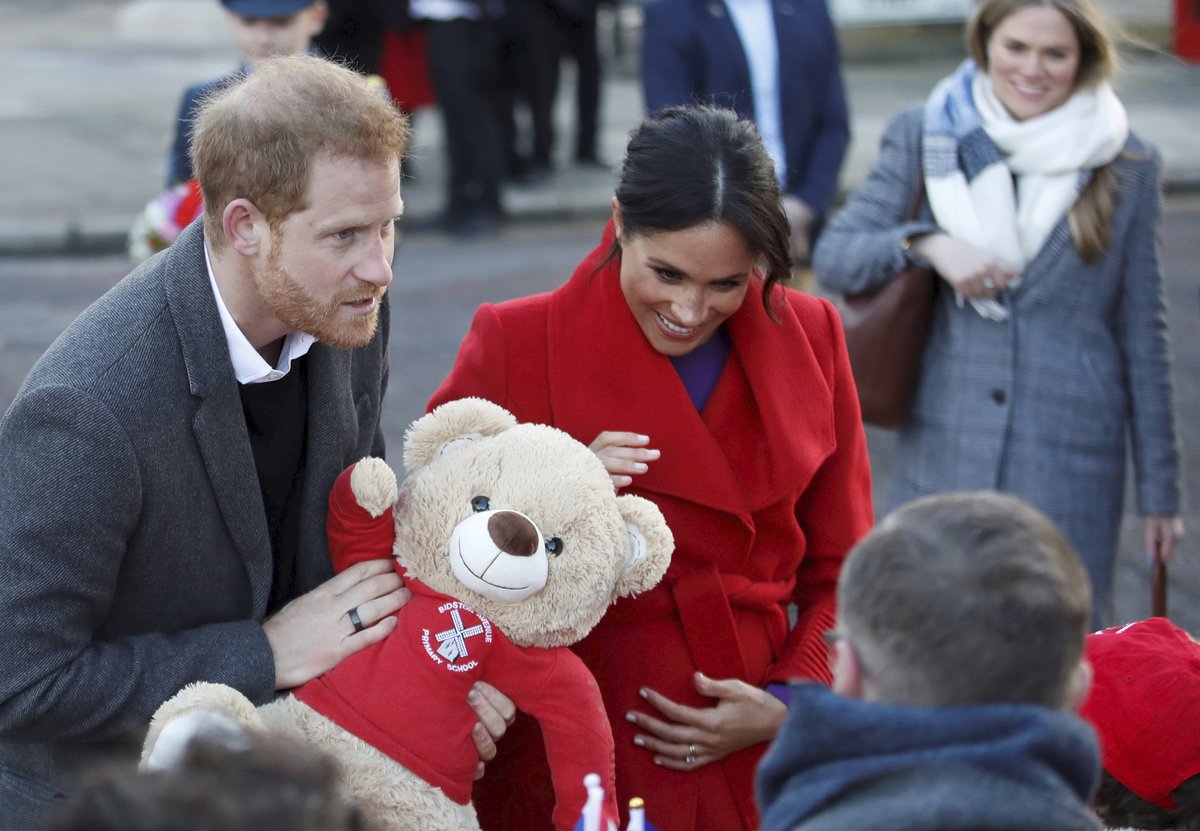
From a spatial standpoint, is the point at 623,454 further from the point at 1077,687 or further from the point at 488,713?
the point at 1077,687

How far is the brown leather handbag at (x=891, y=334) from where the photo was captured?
4227 millimetres

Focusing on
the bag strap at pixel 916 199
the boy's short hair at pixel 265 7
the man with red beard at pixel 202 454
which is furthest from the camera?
the boy's short hair at pixel 265 7

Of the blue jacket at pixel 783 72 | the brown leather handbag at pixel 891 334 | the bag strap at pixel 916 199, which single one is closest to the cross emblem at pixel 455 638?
the brown leather handbag at pixel 891 334

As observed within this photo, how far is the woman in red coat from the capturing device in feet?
9.38

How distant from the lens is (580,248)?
10.5 m

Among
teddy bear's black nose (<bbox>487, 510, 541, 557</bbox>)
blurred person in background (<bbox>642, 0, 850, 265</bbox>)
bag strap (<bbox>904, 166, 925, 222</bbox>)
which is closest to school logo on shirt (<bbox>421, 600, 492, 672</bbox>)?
teddy bear's black nose (<bbox>487, 510, 541, 557</bbox>)

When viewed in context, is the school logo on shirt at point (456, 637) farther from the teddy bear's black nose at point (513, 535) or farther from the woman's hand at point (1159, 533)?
the woman's hand at point (1159, 533)

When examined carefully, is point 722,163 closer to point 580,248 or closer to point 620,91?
point 580,248

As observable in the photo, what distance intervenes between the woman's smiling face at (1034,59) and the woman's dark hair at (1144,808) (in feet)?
7.15

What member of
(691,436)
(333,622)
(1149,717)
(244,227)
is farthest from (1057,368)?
(244,227)

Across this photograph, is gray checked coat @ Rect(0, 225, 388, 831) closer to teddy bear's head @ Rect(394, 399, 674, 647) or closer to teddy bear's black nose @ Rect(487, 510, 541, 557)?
teddy bear's head @ Rect(394, 399, 674, 647)

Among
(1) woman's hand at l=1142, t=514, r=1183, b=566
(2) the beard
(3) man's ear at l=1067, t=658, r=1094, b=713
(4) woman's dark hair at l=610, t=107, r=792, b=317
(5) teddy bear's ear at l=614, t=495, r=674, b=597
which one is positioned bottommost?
(1) woman's hand at l=1142, t=514, r=1183, b=566

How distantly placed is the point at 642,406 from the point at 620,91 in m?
12.9

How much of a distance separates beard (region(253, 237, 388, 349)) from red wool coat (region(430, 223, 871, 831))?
0.40 metres
